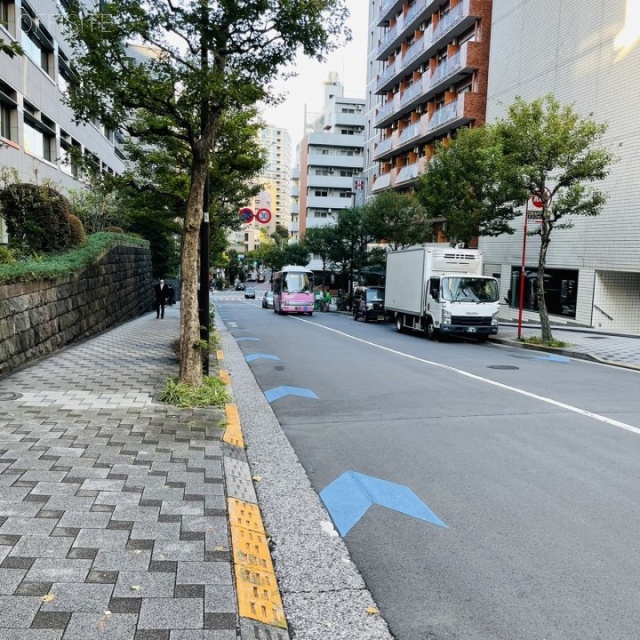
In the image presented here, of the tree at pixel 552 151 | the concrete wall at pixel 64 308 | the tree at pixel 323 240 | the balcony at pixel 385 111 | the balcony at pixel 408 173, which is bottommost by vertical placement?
the concrete wall at pixel 64 308

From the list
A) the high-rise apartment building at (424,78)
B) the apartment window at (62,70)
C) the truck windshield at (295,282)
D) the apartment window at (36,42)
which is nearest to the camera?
the apartment window at (36,42)

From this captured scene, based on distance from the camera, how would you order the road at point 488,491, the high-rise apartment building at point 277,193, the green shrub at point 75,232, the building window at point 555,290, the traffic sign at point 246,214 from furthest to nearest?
the high-rise apartment building at point 277,193
the building window at point 555,290
the traffic sign at point 246,214
the green shrub at point 75,232
the road at point 488,491

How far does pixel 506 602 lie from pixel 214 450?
3.11 meters

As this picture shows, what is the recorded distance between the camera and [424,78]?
38125mm

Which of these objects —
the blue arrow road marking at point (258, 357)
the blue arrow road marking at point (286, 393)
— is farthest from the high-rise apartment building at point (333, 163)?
the blue arrow road marking at point (286, 393)

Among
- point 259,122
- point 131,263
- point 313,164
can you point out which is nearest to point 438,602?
point 259,122

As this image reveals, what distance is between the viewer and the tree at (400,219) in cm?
3506

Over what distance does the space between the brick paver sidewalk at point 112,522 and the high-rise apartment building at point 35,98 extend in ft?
39.5

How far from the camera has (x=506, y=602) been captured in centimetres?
332

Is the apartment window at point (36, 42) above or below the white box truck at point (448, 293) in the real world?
above

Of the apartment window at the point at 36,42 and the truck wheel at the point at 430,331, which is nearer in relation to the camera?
the truck wheel at the point at 430,331

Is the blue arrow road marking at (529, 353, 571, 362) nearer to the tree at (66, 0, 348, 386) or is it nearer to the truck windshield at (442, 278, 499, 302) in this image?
the truck windshield at (442, 278, 499, 302)

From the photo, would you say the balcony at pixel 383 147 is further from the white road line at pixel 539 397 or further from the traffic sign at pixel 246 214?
the white road line at pixel 539 397

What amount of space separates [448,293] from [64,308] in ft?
39.4
